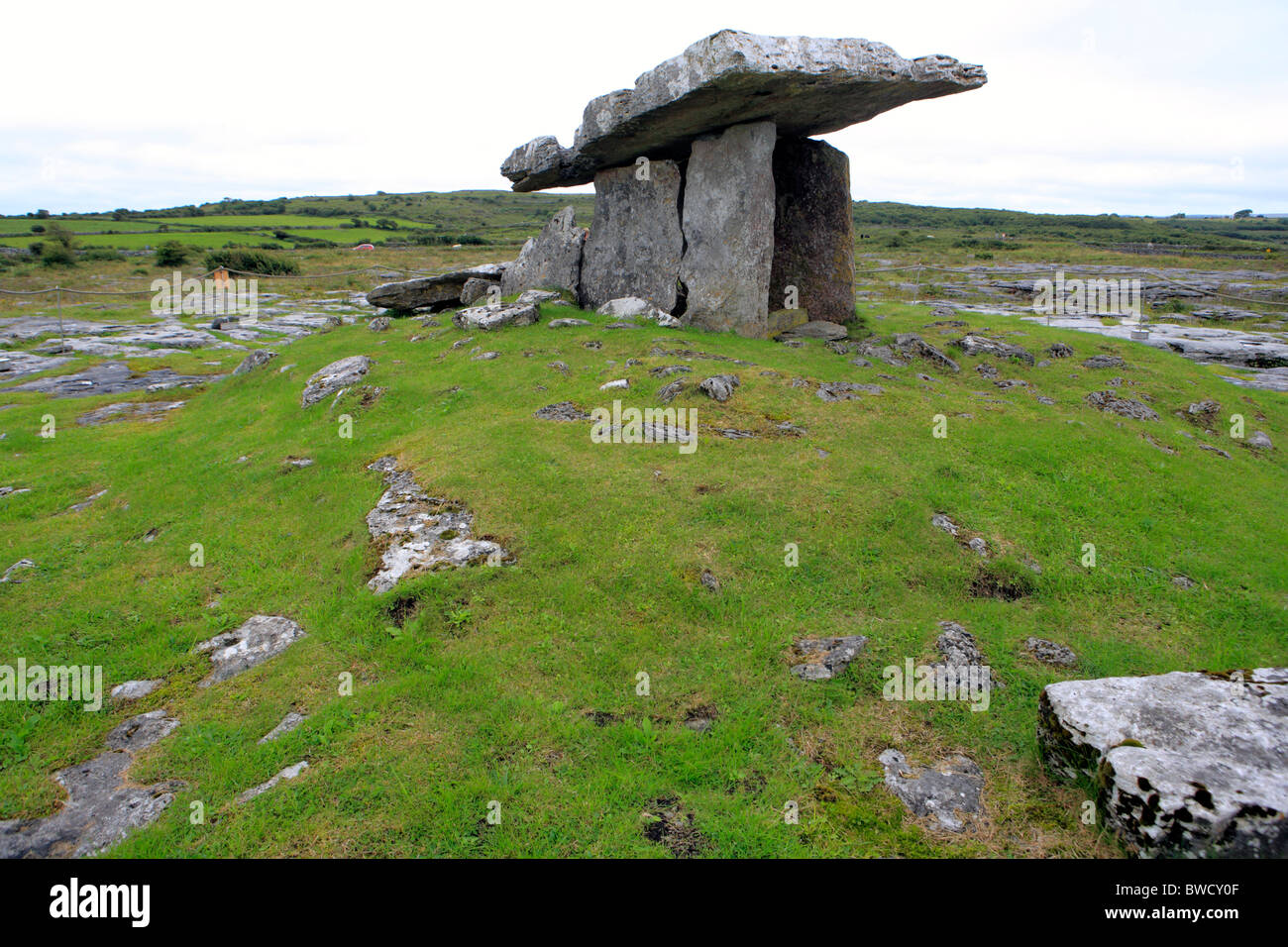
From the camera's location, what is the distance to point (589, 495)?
9.72 meters

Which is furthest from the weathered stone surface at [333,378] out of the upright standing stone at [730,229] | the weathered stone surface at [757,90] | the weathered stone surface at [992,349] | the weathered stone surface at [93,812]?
the weathered stone surface at [992,349]

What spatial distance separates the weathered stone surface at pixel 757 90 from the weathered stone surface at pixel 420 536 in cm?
1046

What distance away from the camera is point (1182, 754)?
15.4ft

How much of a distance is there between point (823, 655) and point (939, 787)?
69.5 inches

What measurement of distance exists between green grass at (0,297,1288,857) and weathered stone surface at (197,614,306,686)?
0.56 ft

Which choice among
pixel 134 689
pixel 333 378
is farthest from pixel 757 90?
pixel 134 689

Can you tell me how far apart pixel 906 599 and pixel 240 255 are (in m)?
59.6

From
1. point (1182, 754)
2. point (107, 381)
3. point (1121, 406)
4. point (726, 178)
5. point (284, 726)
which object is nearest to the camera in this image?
point (1182, 754)

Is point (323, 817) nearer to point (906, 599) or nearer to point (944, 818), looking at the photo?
point (944, 818)

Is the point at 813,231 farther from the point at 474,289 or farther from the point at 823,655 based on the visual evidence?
the point at 823,655

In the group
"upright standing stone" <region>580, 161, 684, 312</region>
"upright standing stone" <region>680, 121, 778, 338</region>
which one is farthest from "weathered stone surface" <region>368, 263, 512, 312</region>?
"upright standing stone" <region>680, 121, 778, 338</region>

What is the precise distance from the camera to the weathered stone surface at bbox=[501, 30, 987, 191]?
1410cm

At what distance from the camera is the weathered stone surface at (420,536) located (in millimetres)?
8492
